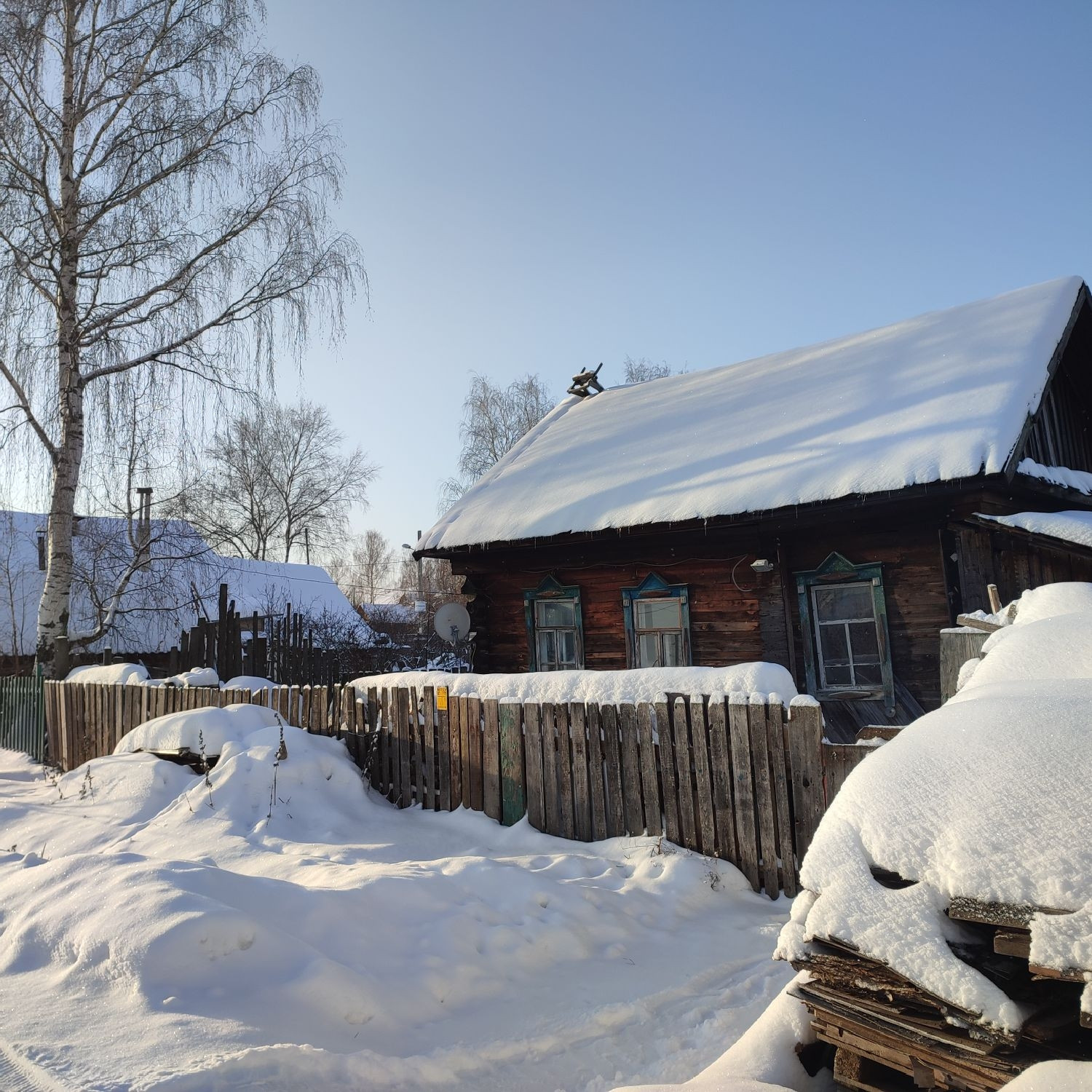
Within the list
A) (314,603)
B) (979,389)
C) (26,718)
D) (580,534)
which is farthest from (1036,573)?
(314,603)

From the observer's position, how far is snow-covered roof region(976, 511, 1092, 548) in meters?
7.39

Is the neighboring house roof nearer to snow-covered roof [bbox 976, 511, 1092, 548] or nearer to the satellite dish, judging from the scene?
the satellite dish

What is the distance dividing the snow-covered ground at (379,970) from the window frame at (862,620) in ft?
15.8

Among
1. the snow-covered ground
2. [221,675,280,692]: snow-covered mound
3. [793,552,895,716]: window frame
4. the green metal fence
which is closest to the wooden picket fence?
the snow-covered ground

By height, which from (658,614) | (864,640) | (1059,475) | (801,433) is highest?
(801,433)

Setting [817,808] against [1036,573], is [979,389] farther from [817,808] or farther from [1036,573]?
[817,808]

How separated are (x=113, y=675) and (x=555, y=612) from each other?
6341mm

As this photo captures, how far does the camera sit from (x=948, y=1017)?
201 centimetres

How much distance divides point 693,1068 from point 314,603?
114 feet

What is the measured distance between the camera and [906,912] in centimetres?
206

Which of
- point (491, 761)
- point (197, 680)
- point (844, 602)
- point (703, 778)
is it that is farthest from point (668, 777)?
point (197, 680)

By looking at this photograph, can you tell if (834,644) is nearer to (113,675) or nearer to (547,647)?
(547,647)

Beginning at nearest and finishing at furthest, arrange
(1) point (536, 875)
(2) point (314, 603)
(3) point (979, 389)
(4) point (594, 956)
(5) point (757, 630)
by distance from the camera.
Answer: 1. (4) point (594, 956)
2. (1) point (536, 875)
3. (3) point (979, 389)
4. (5) point (757, 630)
5. (2) point (314, 603)

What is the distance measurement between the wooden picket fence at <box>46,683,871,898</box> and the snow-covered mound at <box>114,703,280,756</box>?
0.58m
